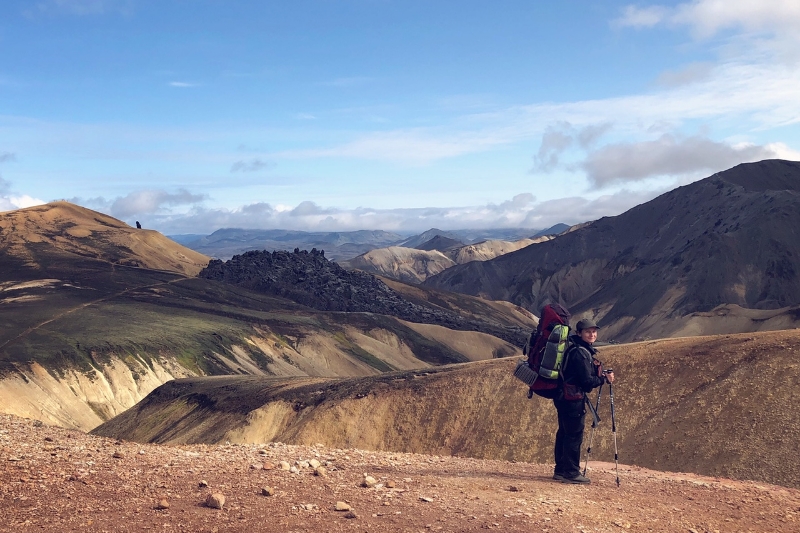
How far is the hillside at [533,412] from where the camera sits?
2183cm

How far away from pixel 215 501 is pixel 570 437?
6914mm

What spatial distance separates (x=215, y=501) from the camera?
29.9 ft

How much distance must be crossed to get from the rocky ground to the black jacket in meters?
1.55

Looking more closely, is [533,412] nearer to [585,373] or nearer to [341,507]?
[585,373]

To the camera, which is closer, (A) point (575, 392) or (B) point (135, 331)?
(A) point (575, 392)

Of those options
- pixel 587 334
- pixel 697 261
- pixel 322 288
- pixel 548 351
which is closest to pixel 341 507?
pixel 548 351

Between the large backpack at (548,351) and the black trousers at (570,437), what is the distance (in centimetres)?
35

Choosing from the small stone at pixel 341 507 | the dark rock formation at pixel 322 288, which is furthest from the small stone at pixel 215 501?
the dark rock formation at pixel 322 288

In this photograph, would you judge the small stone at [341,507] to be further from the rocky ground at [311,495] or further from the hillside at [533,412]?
the hillside at [533,412]

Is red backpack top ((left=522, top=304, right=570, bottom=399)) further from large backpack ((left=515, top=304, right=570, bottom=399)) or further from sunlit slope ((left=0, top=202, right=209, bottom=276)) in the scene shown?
sunlit slope ((left=0, top=202, right=209, bottom=276))

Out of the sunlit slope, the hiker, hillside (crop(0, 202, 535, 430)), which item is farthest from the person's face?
the sunlit slope

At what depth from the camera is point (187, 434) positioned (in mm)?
39688

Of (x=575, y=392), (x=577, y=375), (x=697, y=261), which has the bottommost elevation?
(x=575, y=392)

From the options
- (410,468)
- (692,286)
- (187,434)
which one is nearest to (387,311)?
(692,286)
